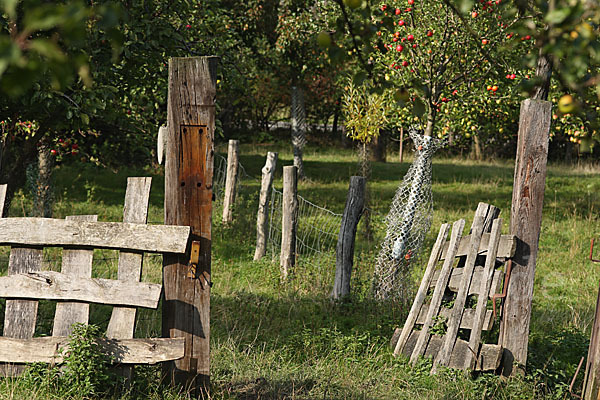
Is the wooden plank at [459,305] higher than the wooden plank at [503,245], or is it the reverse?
Answer: the wooden plank at [503,245]

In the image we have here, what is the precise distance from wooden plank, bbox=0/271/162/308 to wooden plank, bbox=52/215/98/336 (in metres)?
0.05

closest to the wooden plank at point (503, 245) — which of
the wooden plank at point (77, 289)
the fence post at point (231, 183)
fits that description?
the wooden plank at point (77, 289)

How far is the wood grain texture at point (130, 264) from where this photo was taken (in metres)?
4.27

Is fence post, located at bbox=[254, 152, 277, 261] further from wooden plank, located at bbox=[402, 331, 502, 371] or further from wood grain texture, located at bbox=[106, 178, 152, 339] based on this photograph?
wood grain texture, located at bbox=[106, 178, 152, 339]

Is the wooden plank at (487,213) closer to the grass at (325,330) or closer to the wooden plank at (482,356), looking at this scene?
the wooden plank at (482,356)

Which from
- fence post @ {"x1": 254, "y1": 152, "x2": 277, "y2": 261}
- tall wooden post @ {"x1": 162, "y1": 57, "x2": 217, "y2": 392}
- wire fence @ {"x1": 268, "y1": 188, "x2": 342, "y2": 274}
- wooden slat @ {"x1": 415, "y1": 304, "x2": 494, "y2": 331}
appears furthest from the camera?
fence post @ {"x1": 254, "y1": 152, "x2": 277, "y2": 261}

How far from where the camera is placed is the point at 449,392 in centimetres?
504

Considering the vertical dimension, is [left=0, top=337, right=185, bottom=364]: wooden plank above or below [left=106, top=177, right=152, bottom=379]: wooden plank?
below

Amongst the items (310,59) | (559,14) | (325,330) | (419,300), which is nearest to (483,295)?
(419,300)

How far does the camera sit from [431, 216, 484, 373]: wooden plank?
→ 5391mm

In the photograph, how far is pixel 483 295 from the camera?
208 inches

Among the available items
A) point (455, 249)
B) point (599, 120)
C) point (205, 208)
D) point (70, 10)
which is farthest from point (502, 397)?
point (70, 10)

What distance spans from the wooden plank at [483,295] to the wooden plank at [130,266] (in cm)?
270

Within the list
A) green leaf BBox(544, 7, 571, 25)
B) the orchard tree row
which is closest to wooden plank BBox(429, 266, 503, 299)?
the orchard tree row
